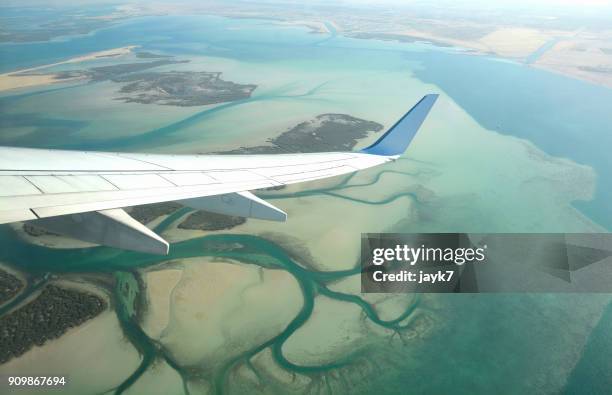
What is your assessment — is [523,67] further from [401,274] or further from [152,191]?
[152,191]

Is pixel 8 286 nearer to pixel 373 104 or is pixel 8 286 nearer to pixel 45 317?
pixel 45 317

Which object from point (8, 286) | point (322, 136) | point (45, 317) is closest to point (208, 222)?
point (45, 317)

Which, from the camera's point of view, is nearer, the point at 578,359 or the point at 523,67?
the point at 578,359

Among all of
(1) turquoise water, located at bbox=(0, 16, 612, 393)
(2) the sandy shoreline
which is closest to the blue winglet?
(1) turquoise water, located at bbox=(0, 16, 612, 393)

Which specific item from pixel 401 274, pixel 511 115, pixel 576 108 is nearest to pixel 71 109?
pixel 401 274

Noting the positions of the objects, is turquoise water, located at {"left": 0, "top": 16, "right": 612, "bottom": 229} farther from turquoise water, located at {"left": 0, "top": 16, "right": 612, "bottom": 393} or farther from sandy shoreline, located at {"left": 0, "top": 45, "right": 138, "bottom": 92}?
sandy shoreline, located at {"left": 0, "top": 45, "right": 138, "bottom": 92}

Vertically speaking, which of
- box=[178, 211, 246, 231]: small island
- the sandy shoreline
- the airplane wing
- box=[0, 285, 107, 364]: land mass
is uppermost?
the airplane wing
